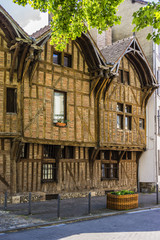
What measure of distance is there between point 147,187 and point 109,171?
4.03 m

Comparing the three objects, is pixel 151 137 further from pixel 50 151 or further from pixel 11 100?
pixel 11 100

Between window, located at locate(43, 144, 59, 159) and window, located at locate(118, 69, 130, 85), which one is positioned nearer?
window, located at locate(43, 144, 59, 159)

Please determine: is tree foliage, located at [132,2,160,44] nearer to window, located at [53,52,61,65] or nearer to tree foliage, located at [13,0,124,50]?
tree foliage, located at [13,0,124,50]

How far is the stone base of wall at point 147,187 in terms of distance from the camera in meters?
23.3

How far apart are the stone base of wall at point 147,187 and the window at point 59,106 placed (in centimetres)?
926

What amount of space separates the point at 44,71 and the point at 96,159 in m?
6.69

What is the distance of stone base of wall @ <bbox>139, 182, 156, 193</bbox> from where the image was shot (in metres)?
23.3

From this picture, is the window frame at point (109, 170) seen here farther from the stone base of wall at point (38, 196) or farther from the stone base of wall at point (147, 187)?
the stone base of wall at point (147, 187)

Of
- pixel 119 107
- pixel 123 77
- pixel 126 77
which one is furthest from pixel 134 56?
pixel 119 107

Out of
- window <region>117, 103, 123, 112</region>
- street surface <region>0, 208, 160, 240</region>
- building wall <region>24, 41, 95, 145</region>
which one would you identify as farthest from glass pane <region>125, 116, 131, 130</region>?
street surface <region>0, 208, 160, 240</region>

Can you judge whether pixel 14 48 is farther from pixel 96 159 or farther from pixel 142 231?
pixel 142 231

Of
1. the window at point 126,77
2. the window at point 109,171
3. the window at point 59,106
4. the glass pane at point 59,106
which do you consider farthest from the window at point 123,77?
the window at point 109,171

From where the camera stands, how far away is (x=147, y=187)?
23.5 m

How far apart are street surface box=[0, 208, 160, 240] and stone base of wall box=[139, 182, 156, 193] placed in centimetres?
1132
